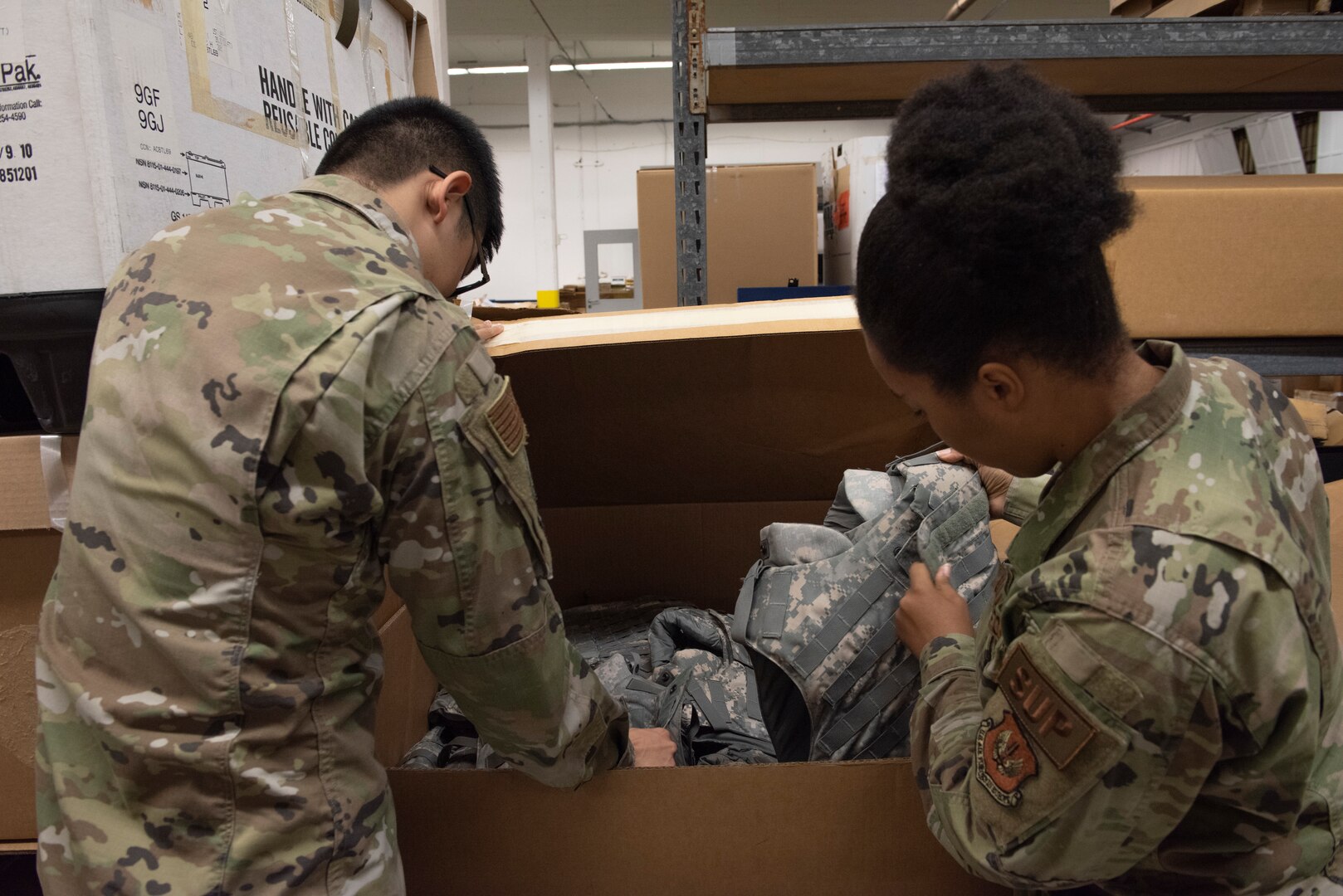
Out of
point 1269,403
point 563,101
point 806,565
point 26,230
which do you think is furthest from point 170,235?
point 563,101

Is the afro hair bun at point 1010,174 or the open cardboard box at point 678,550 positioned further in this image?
the open cardboard box at point 678,550

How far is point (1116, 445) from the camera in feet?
1.72

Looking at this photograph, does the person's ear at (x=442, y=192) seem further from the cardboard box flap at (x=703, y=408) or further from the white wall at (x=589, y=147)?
the white wall at (x=589, y=147)

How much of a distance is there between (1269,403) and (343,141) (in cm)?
83

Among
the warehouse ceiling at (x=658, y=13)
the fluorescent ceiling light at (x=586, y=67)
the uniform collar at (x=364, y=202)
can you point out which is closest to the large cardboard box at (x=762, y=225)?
the warehouse ceiling at (x=658, y=13)

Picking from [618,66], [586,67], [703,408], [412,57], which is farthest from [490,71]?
[703,408]

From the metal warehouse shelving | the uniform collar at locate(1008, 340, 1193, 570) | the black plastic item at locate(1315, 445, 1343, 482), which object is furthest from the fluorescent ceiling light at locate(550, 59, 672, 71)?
the uniform collar at locate(1008, 340, 1193, 570)

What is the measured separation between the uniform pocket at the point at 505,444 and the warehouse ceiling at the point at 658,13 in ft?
15.4

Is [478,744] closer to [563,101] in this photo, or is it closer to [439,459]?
[439,459]

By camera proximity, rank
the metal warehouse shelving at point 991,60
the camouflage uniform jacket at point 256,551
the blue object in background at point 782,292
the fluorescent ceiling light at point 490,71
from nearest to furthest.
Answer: the camouflage uniform jacket at point 256,551 → the metal warehouse shelving at point 991,60 → the blue object in background at point 782,292 → the fluorescent ceiling light at point 490,71

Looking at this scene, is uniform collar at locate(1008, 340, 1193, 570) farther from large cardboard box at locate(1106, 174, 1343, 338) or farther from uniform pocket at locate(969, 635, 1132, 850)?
large cardboard box at locate(1106, 174, 1343, 338)

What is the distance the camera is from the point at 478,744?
103cm

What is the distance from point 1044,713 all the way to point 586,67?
24.5 ft

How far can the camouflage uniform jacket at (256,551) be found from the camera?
559 mm
